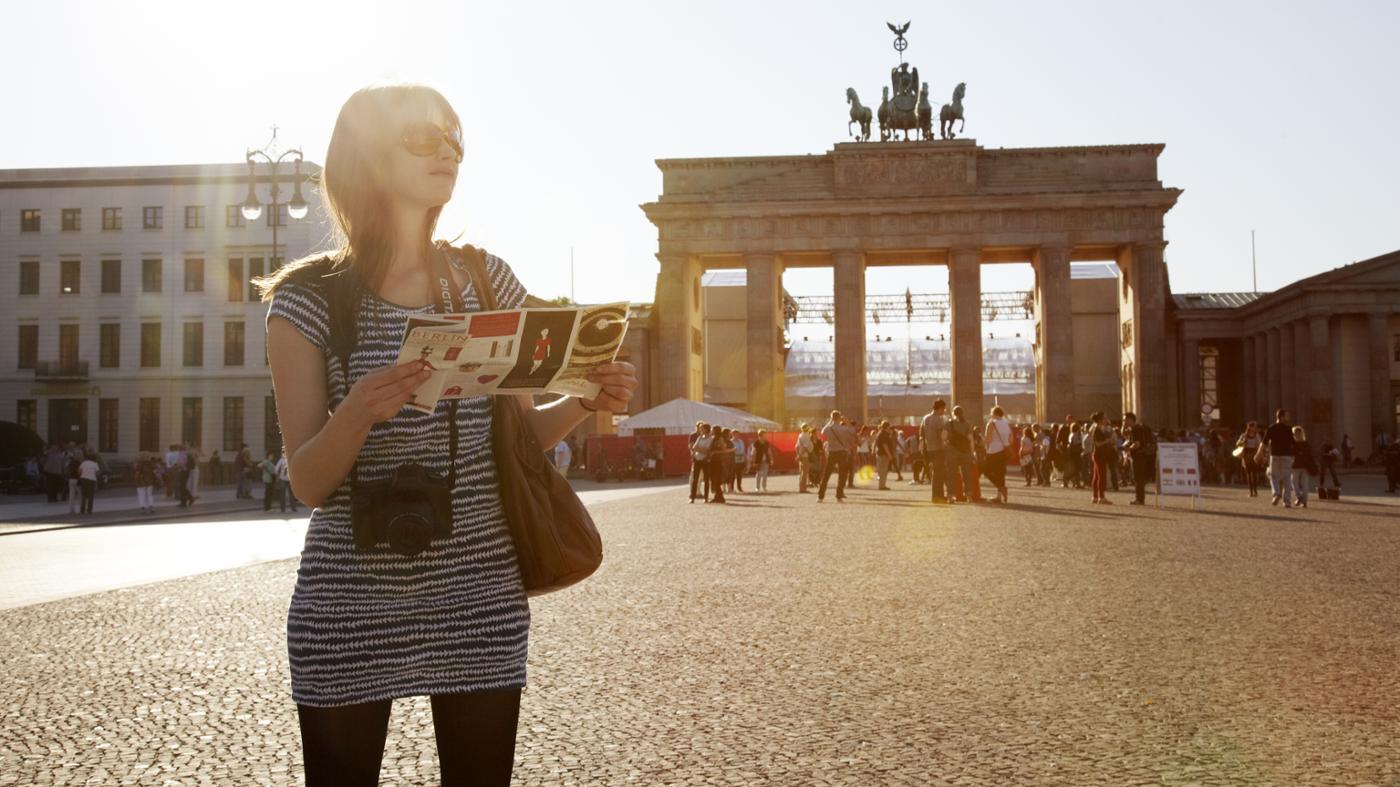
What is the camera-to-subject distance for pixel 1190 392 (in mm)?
68438

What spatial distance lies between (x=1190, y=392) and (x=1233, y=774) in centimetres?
6672

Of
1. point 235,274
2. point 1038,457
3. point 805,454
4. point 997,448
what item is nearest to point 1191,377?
point 1038,457

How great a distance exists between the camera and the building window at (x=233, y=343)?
203ft

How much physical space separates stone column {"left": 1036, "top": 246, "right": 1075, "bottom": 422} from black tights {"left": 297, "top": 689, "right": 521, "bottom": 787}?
63816 millimetres

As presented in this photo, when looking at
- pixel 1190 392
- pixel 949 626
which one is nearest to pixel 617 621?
pixel 949 626

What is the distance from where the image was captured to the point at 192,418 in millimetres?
61875

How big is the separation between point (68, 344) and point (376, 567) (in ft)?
215

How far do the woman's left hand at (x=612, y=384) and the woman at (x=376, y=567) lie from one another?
0.29m

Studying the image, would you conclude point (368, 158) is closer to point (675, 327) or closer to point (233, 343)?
point (233, 343)

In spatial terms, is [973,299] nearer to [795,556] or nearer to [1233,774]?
[795,556]

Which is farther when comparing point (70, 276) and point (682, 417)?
point (70, 276)

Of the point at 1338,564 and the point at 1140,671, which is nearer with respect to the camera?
the point at 1140,671

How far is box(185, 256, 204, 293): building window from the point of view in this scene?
204 ft

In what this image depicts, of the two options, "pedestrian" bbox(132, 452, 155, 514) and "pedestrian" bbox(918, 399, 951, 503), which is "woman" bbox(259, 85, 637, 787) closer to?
"pedestrian" bbox(918, 399, 951, 503)
